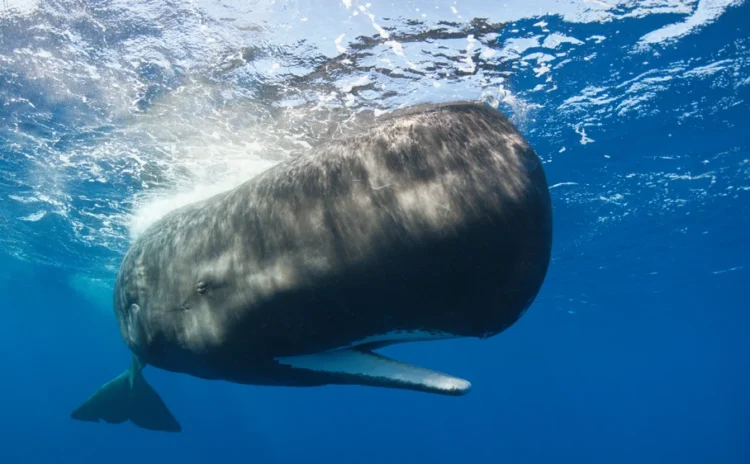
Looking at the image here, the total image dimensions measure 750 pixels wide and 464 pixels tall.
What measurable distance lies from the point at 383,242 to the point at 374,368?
81 cm

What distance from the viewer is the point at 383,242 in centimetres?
217

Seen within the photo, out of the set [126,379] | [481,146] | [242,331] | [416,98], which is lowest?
[126,379]

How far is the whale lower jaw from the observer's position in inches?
94.0

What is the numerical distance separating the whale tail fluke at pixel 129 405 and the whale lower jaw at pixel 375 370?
6.48 metres

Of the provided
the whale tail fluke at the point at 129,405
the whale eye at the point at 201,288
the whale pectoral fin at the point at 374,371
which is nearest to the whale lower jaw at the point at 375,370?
the whale pectoral fin at the point at 374,371

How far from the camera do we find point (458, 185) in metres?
2.13

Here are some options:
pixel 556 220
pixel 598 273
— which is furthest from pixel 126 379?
pixel 598 273

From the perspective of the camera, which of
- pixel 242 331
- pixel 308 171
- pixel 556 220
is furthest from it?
pixel 556 220

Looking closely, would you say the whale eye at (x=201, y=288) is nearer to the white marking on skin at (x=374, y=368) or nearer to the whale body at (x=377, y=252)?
the whale body at (x=377, y=252)

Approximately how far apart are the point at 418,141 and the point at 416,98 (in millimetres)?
8584

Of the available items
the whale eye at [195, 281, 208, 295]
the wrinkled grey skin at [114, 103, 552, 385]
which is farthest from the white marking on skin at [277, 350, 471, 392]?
the whale eye at [195, 281, 208, 295]

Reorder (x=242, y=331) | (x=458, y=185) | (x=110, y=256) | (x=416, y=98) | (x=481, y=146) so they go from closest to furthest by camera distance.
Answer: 1. (x=458, y=185)
2. (x=481, y=146)
3. (x=242, y=331)
4. (x=416, y=98)
5. (x=110, y=256)

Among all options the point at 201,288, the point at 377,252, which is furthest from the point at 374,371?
the point at 201,288

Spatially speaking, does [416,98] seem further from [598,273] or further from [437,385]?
[598,273]
